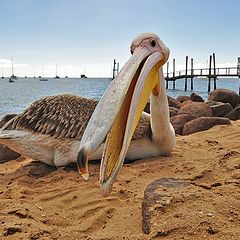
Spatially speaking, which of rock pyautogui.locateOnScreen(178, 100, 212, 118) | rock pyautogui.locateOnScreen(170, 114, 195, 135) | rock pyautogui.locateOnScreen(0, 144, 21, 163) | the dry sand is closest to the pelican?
the dry sand

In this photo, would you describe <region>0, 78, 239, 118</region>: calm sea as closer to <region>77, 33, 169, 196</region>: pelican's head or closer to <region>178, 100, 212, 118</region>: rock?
<region>178, 100, 212, 118</region>: rock

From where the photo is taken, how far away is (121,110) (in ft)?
7.09

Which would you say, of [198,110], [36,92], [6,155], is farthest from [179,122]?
[36,92]

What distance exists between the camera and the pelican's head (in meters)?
1.73

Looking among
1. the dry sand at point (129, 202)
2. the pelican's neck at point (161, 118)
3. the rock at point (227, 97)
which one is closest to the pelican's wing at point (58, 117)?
the dry sand at point (129, 202)

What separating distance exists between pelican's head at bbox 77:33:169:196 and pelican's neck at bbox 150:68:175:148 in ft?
4.43

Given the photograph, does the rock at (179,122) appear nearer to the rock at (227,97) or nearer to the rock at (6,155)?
the rock at (6,155)

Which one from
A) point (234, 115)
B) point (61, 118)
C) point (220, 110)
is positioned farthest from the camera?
point (220, 110)

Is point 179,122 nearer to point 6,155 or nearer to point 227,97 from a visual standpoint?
point 6,155

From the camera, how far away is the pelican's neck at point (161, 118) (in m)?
4.31

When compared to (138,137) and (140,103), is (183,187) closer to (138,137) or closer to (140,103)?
(140,103)

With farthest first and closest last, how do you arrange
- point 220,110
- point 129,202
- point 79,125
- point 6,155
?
1. point 220,110
2. point 6,155
3. point 79,125
4. point 129,202

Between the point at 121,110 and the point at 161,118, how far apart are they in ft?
7.83

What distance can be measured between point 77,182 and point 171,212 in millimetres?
1739
